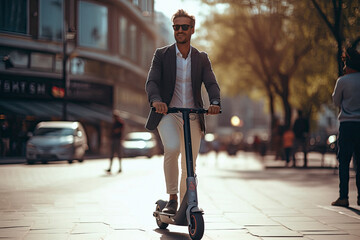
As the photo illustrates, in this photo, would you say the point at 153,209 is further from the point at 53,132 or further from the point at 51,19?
the point at 51,19

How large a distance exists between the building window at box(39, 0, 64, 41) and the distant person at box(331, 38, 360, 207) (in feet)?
91.1

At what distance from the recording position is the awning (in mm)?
31406

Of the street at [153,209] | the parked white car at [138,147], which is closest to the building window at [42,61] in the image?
the parked white car at [138,147]

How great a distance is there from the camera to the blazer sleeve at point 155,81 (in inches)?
209

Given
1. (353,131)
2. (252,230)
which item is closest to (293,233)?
(252,230)

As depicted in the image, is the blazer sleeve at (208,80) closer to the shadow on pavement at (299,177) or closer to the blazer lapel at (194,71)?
the blazer lapel at (194,71)

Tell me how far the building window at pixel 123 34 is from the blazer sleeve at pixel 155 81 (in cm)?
3656

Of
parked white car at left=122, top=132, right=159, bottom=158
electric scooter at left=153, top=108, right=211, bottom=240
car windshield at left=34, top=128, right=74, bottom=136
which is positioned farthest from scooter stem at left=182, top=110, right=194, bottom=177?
parked white car at left=122, top=132, right=159, bottom=158

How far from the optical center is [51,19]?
33.9 meters

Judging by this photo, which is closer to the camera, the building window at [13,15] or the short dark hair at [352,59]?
the short dark hair at [352,59]

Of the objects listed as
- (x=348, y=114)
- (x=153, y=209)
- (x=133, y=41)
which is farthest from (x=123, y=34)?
(x=348, y=114)

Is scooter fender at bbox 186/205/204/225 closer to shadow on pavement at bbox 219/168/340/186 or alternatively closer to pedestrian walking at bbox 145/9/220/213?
pedestrian walking at bbox 145/9/220/213

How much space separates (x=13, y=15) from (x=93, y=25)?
790 cm

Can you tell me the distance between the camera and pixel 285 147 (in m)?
21.0
